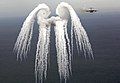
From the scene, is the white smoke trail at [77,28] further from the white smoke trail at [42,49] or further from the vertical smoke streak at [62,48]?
the white smoke trail at [42,49]

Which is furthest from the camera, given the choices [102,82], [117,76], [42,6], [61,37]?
[117,76]

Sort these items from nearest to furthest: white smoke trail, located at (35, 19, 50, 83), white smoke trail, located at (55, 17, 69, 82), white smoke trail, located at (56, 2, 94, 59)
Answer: white smoke trail, located at (56, 2, 94, 59) < white smoke trail, located at (55, 17, 69, 82) < white smoke trail, located at (35, 19, 50, 83)

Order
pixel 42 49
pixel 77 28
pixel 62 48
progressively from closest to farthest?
pixel 77 28
pixel 62 48
pixel 42 49

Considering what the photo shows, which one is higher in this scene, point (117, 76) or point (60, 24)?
point (60, 24)

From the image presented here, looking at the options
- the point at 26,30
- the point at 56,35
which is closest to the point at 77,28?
the point at 56,35

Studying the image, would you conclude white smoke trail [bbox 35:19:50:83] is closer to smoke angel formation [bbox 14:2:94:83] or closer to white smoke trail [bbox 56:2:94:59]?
smoke angel formation [bbox 14:2:94:83]

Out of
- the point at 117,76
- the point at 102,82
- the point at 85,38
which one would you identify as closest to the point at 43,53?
the point at 85,38

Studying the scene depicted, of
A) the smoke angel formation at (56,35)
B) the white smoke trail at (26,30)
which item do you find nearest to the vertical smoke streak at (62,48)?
the smoke angel formation at (56,35)

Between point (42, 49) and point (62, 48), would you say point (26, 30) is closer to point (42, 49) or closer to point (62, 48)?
point (42, 49)

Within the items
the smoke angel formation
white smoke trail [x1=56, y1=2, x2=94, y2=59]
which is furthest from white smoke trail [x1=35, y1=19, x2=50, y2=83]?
white smoke trail [x1=56, y1=2, x2=94, y2=59]

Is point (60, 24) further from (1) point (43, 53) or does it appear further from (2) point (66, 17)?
(1) point (43, 53)

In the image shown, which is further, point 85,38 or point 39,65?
point 39,65
